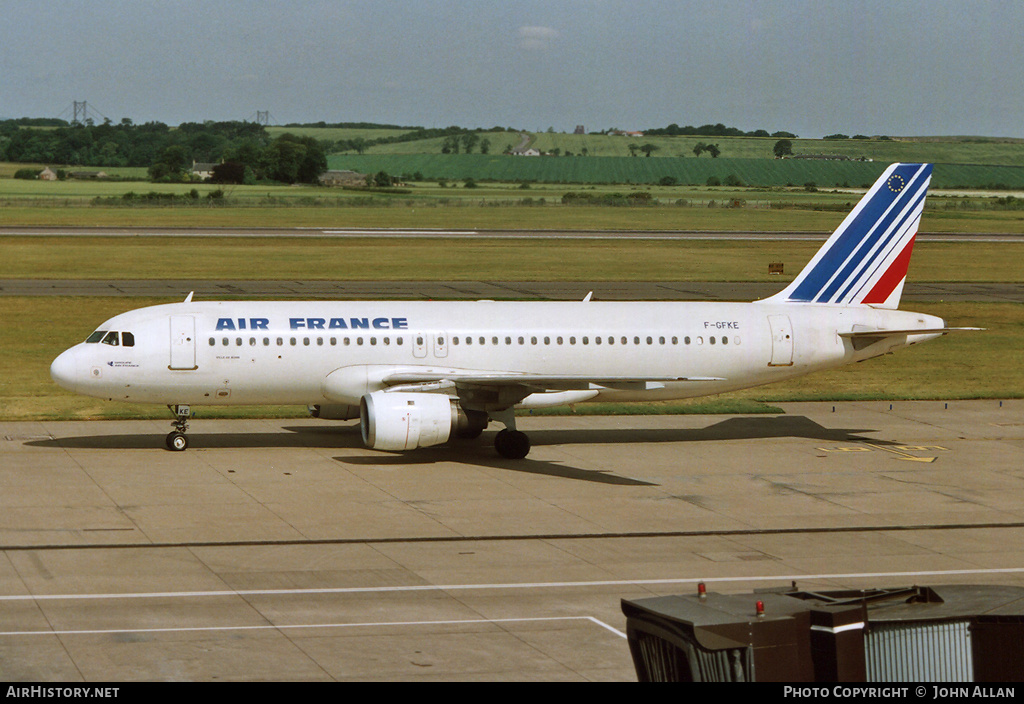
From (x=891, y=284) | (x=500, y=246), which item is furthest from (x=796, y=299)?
(x=500, y=246)

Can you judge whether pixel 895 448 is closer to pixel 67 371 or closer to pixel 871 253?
pixel 871 253

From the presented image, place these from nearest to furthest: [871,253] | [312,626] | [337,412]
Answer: [312,626] < [337,412] < [871,253]

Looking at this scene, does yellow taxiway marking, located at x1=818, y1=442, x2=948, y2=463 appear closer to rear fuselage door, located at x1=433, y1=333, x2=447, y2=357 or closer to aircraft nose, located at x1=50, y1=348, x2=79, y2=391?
rear fuselage door, located at x1=433, y1=333, x2=447, y2=357

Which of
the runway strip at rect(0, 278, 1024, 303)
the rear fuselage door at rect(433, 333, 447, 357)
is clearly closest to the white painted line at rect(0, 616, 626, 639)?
the rear fuselage door at rect(433, 333, 447, 357)

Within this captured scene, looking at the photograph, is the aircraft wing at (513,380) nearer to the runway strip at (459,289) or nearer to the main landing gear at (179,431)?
the main landing gear at (179,431)

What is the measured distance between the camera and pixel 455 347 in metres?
36.2

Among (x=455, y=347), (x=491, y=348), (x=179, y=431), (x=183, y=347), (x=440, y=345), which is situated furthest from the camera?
(x=491, y=348)

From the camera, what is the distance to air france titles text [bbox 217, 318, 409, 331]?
35281 millimetres

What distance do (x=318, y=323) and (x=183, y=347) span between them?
3.81 m

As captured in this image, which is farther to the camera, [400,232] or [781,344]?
[400,232]

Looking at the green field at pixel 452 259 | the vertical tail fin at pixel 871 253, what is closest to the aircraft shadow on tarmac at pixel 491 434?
the vertical tail fin at pixel 871 253

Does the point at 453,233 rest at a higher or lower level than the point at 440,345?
higher

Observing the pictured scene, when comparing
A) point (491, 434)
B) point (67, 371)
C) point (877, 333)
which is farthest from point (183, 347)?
point (877, 333)

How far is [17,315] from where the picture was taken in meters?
62.1
